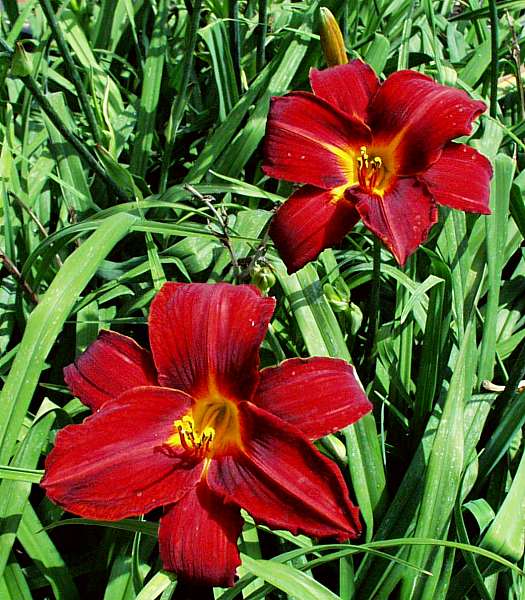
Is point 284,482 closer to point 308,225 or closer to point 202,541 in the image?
point 202,541

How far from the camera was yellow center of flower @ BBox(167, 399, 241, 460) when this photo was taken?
3.17ft

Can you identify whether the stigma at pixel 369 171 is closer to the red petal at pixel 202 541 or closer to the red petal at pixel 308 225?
the red petal at pixel 308 225

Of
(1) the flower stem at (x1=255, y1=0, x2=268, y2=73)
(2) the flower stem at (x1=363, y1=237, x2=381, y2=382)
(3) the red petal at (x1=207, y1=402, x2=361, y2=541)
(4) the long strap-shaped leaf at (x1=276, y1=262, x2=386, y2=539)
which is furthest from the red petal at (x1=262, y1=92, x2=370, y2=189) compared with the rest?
(1) the flower stem at (x1=255, y1=0, x2=268, y2=73)

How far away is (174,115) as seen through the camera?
1692 millimetres

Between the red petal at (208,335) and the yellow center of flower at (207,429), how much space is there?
0.11 feet

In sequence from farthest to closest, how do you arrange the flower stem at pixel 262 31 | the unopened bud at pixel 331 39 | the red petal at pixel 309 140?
the flower stem at pixel 262 31 → the unopened bud at pixel 331 39 → the red petal at pixel 309 140

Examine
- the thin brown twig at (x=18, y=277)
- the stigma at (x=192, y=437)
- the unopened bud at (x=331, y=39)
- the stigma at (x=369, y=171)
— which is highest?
the unopened bud at (x=331, y=39)

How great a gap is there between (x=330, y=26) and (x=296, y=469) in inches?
28.1

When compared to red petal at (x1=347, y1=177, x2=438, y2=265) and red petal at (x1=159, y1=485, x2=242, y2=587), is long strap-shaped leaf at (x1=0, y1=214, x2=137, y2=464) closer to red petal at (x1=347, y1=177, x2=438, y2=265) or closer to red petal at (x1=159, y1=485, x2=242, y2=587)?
red petal at (x1=159, y1=485, x2=242, y2=587)

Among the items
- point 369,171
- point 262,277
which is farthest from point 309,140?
point 262,277

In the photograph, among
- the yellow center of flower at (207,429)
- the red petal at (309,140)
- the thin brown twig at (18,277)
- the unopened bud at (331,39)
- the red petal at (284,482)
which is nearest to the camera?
the red petal at (284,482)

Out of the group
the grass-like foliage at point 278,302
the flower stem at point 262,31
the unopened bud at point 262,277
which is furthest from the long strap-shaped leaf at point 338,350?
the flower stem at point 262,31

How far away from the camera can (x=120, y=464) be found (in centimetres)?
92

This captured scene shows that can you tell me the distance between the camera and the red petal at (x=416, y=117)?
1086mm
